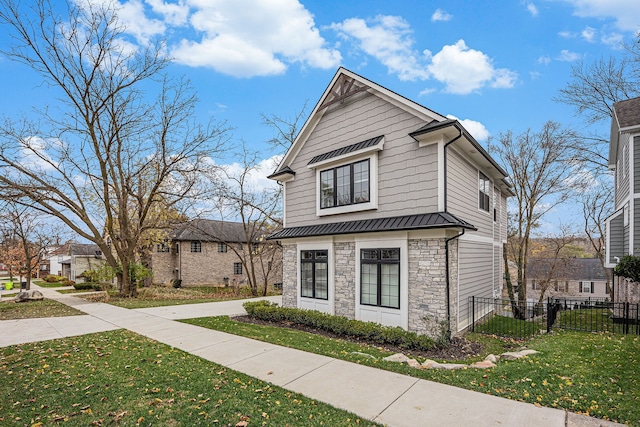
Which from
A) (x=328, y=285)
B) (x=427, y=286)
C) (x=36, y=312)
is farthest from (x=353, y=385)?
(x=36, y=312)

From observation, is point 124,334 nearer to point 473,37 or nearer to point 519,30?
point 473,37

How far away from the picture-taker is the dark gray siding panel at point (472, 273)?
32.1 feet

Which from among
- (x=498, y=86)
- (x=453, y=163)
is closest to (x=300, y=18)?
(x=453, y=163)

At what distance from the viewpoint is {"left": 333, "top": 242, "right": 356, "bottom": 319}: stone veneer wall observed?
1022 centimetres

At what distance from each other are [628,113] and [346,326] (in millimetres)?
12643

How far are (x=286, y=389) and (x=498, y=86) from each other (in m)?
15.4

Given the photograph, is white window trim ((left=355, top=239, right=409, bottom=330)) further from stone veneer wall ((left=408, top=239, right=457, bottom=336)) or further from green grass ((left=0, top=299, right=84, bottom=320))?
green grass ((left=0, top=299, right=84, bottom=320))

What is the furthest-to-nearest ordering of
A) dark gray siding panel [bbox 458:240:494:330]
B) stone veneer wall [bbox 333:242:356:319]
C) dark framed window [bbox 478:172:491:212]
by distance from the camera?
1. dark framed window [bbox 478:172:491:212]
2. stone veneer wall [bbox 333:242:356:319]
3. dark gray siding panel [bbox 458:240:494:330]

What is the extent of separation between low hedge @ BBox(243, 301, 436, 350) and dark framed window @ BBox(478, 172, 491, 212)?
248 inches

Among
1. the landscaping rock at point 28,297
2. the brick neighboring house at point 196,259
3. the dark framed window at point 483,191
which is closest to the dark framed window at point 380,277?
the dark framed window at point 483,191

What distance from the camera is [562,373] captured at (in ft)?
17.7

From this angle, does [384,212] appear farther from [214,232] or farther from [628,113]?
[214,232]

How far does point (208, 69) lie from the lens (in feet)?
49.4

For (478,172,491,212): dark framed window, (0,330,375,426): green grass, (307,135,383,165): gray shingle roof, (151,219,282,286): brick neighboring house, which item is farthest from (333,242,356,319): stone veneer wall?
(151,219,282,286): brick neighboring house
